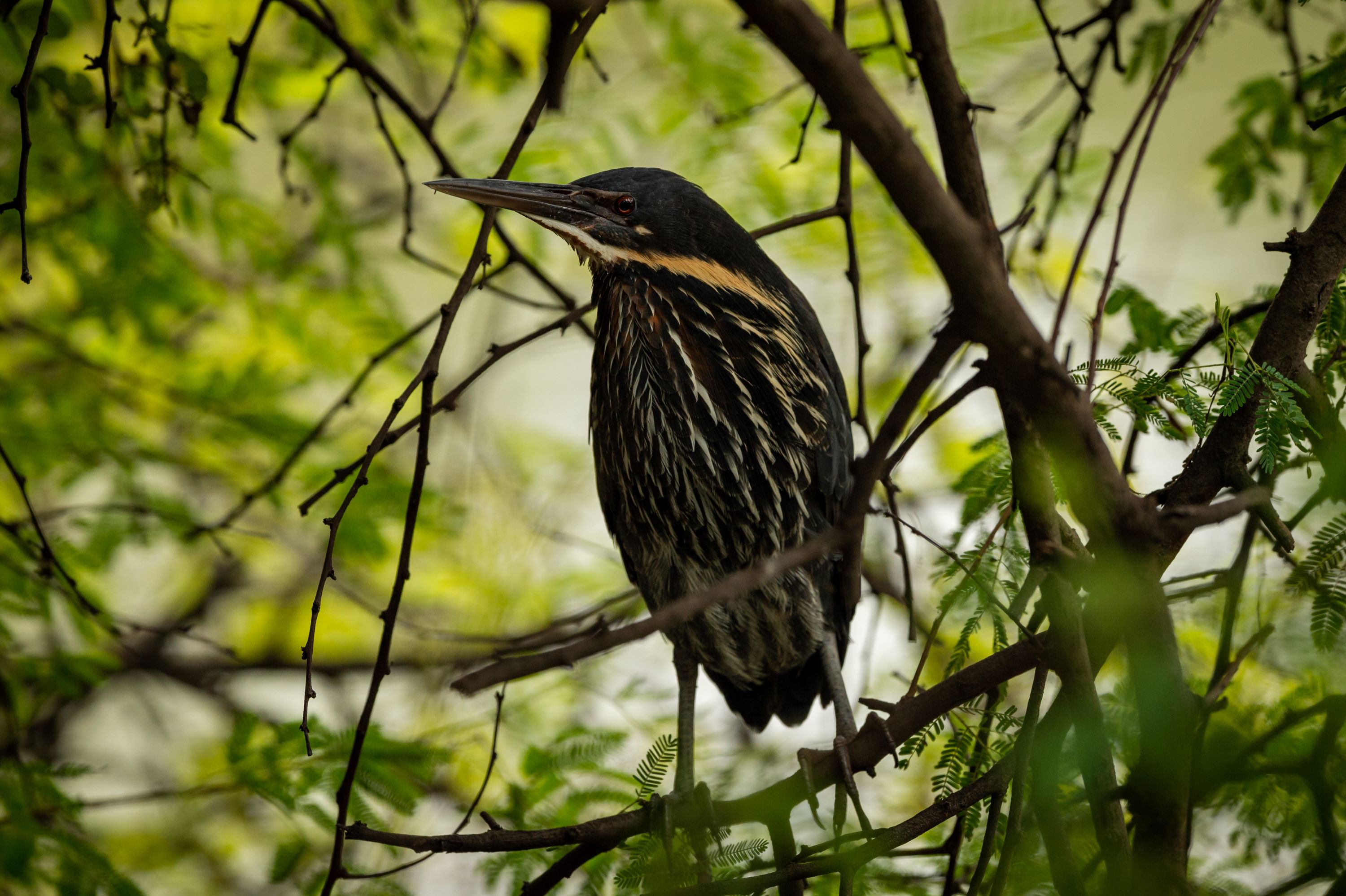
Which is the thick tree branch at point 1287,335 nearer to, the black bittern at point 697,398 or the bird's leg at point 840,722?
the bird's leg at point 840,722

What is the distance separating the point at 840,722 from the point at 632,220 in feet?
4.66

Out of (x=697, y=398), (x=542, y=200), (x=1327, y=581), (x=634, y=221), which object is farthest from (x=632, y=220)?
(x=1327, y=581)

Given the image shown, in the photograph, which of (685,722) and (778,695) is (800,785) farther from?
(778,695)

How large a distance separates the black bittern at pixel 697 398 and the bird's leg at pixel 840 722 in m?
0.01

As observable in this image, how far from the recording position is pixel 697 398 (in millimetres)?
A: 2658

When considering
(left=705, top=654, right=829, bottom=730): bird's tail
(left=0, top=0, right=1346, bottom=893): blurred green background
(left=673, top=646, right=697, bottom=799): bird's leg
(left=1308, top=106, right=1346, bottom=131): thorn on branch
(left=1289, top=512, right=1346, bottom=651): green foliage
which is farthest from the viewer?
(left=705, top=654, right=829, bottom=730): bird's tail

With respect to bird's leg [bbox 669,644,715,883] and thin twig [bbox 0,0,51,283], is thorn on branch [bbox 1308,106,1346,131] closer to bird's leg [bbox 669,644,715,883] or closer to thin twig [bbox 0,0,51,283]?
Answer: bird's leg [bbox 669,644,715,883]

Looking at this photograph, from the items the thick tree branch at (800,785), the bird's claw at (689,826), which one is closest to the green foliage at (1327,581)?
the thick tree branch at (800,785)

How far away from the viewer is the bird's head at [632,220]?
2.73m

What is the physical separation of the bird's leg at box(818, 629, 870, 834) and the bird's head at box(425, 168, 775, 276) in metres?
1.12

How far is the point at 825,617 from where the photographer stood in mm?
3045

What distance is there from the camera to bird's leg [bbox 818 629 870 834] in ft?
7.52

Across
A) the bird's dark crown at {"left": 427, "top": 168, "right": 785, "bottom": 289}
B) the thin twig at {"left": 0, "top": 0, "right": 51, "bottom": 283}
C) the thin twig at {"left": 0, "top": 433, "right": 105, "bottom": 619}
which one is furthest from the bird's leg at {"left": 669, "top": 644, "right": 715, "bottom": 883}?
the thin twig at {"left": 0, "top": 0, "right": 51, "bottom": 283}

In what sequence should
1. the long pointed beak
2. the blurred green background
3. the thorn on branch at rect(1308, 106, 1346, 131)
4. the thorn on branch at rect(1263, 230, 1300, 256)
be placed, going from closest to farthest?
the thorn on branch at rect(1263, 230, 1300, 256)
the thorn on branch at rect(1308, 106, 1346, 131)
the long pointed beak
the blurred green background
